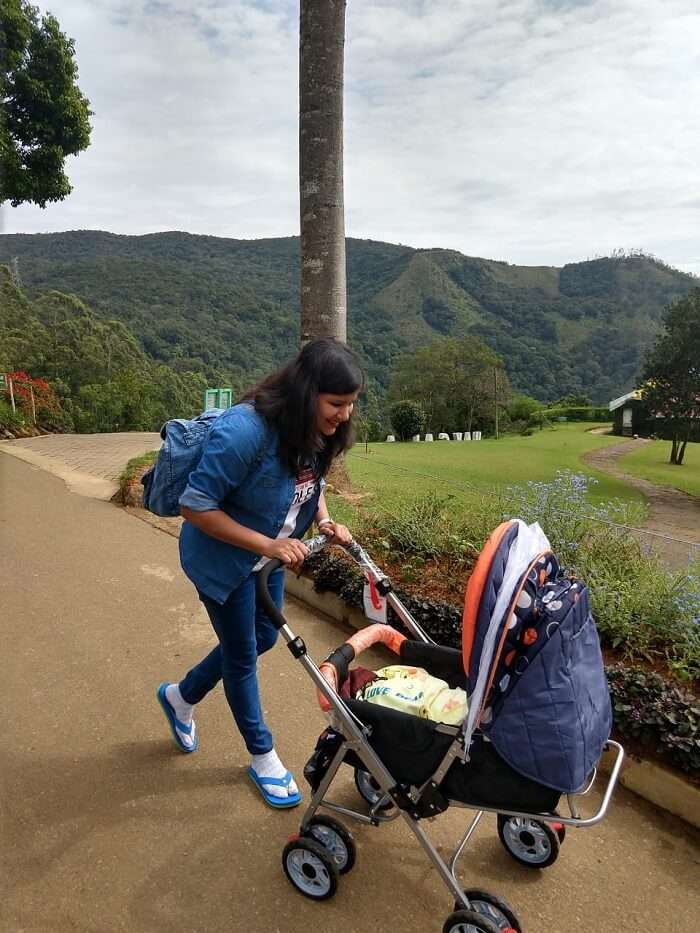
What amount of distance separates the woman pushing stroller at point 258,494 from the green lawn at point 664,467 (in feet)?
24.6

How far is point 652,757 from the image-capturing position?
2.43 metres

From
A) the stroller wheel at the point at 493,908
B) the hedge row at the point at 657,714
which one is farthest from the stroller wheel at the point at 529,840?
the hedge row at the point at 657,714

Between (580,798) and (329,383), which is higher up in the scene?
(329,383)

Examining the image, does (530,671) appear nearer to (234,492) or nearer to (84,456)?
(234,492)

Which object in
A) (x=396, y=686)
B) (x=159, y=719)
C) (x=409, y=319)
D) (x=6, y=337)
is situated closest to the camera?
(x=396, y=686)

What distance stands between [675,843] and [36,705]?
9.77ft

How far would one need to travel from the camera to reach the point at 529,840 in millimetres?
2104

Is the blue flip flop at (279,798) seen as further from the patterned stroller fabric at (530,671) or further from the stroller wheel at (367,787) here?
the patterned stroller fabric at (530,671)

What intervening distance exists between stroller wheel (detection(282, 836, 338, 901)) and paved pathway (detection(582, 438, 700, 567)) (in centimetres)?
339

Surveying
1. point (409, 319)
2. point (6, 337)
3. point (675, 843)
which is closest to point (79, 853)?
point (675, 843)

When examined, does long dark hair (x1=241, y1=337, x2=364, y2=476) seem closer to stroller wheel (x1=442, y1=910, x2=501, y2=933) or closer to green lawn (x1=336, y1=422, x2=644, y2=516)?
stroller wheel (x1=442, y1=910, x2=501, y2=933)

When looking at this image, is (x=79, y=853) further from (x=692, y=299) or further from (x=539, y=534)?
(x=692, y=299)

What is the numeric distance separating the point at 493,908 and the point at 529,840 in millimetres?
407

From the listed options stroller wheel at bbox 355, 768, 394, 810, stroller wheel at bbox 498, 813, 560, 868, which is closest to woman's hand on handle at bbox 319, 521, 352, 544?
stroller wheel at bbox 355, 768, 394, 810
